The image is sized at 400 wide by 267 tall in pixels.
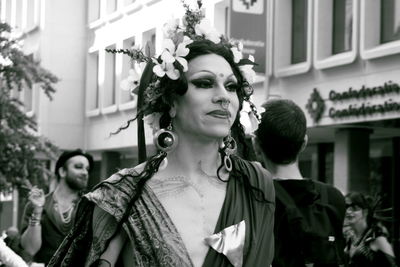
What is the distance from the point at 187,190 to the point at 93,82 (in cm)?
3074

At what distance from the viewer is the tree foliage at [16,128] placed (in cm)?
2273

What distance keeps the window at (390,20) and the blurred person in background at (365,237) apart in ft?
28.7

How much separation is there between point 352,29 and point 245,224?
1482 centimetres

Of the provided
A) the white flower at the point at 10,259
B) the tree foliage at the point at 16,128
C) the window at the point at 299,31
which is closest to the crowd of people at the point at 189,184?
the white flower at the point at 10,259

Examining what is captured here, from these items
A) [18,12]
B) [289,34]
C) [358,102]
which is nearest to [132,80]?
[358,102]

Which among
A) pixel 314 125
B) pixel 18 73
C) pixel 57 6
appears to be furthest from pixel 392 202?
pixel 57 6

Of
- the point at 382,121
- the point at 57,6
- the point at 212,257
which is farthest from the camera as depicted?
the point at 57,6

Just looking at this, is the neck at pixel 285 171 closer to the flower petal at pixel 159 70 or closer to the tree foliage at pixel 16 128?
the flower petal at pixel 159 70

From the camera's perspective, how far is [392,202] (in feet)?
63.8

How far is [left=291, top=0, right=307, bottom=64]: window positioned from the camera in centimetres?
2034

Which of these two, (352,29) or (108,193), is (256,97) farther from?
(108,193)

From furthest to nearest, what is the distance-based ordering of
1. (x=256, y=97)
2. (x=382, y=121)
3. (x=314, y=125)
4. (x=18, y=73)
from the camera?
(x=18, y=73) < (x=256, y=97) < (x=314, y=125) < (x=382, y=121)

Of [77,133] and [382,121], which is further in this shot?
[77,133]

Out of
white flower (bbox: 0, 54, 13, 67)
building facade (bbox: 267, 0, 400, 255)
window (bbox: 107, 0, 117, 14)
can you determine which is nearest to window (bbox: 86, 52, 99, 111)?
window (bbox: 107, 0, 117, 14)
